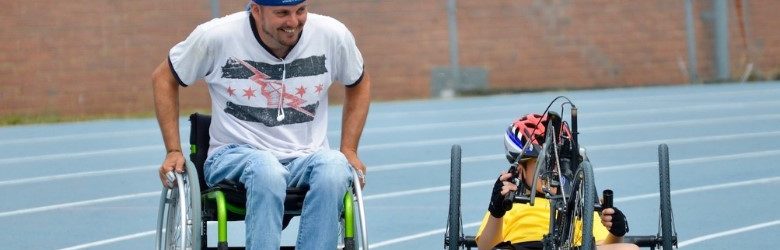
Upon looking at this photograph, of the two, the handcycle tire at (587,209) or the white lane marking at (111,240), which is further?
the white lane marking at (111,240)

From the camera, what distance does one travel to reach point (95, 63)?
20.0 metres

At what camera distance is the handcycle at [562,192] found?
513 centimetres

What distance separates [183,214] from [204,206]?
0.40 m

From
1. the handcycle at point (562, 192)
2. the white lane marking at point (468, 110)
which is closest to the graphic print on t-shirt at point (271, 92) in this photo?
the handcycle at point (562, 192)

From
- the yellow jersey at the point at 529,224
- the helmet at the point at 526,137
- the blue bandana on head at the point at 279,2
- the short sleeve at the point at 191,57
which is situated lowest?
the yellow jersey at the point at 529,224

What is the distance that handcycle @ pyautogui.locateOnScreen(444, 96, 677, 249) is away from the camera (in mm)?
5129

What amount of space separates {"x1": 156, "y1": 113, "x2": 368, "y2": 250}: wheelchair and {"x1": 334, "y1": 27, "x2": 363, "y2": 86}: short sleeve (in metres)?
0.50

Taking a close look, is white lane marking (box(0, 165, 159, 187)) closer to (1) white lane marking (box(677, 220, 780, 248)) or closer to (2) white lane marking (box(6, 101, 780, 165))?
(2) white lane marking (box(6, 101, 780, 165))

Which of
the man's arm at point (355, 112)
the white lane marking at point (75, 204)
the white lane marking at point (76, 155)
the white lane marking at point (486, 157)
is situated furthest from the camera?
the white lane marking at point (76, 155)

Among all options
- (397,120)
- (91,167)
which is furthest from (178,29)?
(91,167)

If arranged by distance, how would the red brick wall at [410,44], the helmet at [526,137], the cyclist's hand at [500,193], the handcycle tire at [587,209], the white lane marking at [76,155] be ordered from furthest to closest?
the red brick wall at [410,44]
the white lane marking at [76,155]
the helmet at [526,137]
the cyclist's hand at [500,193]
the handcycle tire at [587,209]

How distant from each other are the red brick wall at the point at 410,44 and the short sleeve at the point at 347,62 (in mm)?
14022

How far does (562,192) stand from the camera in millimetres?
5219

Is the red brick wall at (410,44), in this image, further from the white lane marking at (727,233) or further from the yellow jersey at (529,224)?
the yellow jersey at (529,224)
